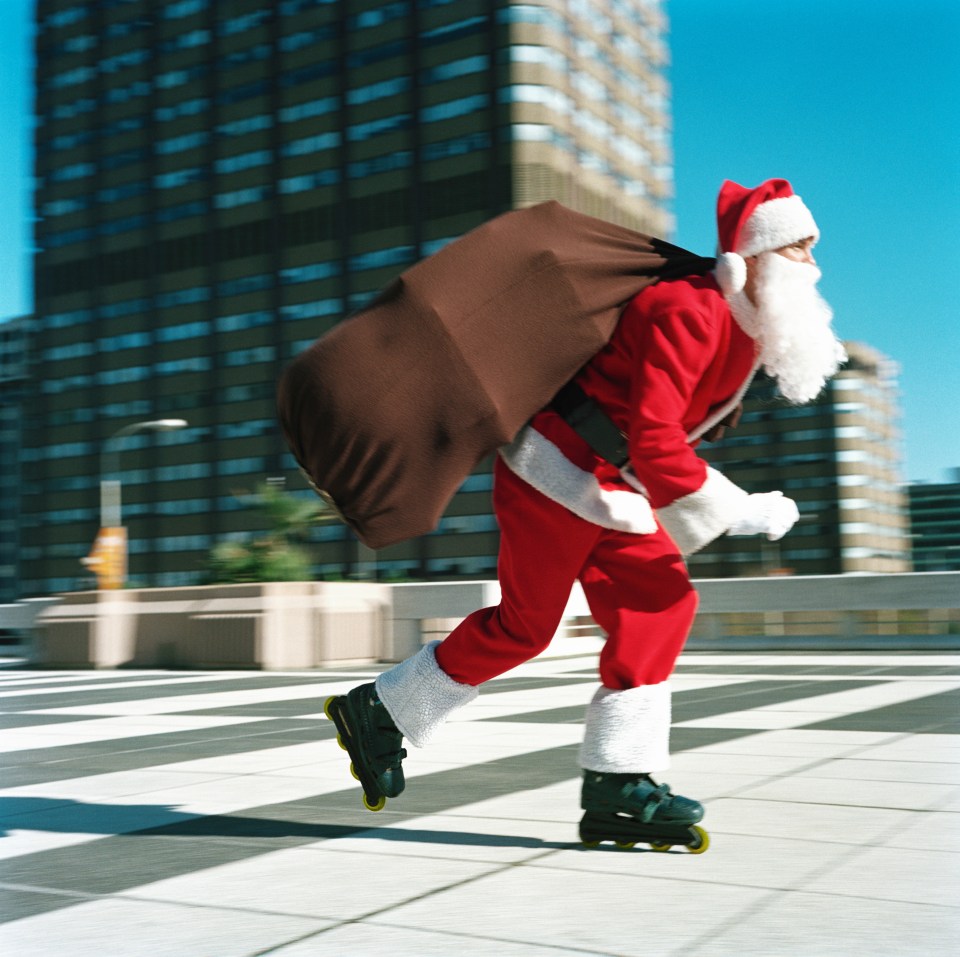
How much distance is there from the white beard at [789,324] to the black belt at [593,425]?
1.35ft

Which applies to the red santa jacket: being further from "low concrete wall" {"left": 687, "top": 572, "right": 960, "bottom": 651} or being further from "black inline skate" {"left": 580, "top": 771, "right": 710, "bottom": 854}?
"low concrete wall" {"left": 687, "top": 572, "right": 960, "bottom": 651}

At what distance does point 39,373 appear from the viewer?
8825cm

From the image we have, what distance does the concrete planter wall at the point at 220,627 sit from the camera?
42.2 ft

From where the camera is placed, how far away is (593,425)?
3029mm

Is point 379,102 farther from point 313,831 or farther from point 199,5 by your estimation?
point 313,831

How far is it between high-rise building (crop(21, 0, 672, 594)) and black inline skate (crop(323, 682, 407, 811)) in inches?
2518

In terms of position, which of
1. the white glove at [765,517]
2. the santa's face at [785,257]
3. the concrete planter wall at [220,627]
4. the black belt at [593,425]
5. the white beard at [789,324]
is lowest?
the concrete planter wall at [220,627]

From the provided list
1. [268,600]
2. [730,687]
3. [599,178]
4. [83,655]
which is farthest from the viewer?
[599,178]

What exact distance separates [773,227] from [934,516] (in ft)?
669

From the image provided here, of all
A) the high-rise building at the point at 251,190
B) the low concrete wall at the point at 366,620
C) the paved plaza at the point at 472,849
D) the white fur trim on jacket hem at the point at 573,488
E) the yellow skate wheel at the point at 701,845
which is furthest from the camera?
the high-rise building at the point at 251,190

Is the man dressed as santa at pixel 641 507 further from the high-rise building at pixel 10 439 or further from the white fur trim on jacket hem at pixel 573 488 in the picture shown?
the high-rise building at pixel 10 439

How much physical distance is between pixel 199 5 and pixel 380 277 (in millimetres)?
25647

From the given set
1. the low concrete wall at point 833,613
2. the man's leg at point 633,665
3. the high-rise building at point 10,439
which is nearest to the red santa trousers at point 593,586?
the man's leg at point 633,665

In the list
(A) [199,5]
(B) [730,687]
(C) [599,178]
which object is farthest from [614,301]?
(A) [199,5]
